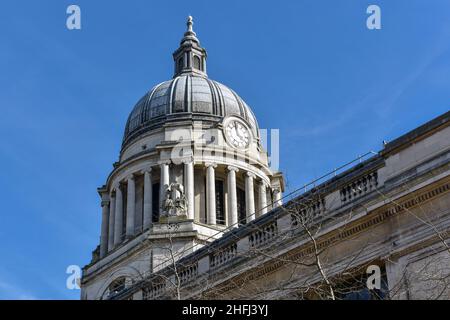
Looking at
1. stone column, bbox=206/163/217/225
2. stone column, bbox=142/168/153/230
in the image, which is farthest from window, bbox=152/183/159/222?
stone column, bbox=206/163/217/225

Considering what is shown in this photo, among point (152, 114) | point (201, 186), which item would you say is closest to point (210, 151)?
point (201, 186)

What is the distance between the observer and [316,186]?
24.8m

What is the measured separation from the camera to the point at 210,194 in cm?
4716

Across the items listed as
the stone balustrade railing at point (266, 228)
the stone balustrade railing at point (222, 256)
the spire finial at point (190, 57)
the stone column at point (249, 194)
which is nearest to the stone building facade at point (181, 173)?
the stone column at point (249, 194)

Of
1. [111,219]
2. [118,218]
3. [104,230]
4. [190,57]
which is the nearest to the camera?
[118,218]

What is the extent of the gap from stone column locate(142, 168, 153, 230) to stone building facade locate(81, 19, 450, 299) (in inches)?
2.5

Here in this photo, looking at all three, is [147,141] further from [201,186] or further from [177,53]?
[177,53]

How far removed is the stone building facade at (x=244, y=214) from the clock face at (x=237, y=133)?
0.21 feet

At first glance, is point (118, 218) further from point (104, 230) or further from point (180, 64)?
point (180, 64)

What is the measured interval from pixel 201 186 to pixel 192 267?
19.3 metres

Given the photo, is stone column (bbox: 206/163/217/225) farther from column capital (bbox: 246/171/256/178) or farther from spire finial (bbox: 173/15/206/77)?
spire finial (bbox: 173/15/206/77)

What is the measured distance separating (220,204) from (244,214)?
1440 millimetres

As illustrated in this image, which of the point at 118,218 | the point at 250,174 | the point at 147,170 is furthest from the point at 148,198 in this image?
the point at 250,174

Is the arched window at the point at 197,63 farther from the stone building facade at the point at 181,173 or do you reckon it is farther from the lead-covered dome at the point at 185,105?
the stone building facade at the point at 181,173
